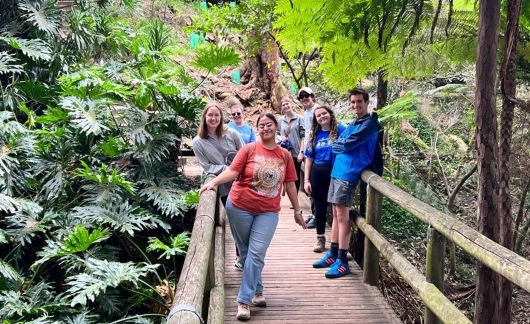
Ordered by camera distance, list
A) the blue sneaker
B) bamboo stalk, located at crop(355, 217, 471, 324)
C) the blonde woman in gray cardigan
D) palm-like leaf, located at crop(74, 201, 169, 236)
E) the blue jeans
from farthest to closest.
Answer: palm-like leaf, located at crop(74, 201, 169, 236), the blonde woman in gray cardigan, the blue sneaker, the blue jeans, bamboo stalk, located at crop(355, 217, 471, 324)

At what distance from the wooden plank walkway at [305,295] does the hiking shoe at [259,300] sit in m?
0.04

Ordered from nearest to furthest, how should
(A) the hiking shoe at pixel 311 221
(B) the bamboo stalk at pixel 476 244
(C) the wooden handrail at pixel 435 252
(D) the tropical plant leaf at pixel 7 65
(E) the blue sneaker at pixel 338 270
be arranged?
(B) the bamboo stalk at pixel 476 244
(C) the wooden handrail at pixel 435 252
(E) the blue sneaker at pixel 338 270
(A) the hiking shoe at pixel 311 221
(D) the tropical plant leaf at pixel 7 65

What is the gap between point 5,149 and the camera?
685 cm

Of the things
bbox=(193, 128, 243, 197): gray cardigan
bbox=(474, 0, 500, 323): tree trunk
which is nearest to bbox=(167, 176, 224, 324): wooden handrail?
bbox=(193, 128, 243, 197): gray cardigan

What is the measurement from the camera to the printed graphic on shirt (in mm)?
3729

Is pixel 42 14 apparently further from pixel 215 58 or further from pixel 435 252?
pixel 435 252

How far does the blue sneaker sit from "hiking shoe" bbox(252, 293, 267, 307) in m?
0.86

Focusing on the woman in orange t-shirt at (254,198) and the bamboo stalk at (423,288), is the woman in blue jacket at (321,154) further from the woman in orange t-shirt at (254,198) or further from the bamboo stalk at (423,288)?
the woman in orange t-shirt at (254,198)

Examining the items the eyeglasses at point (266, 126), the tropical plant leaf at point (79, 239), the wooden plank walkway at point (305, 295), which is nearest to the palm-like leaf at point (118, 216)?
the tropical plant leaf at point (79, 239)

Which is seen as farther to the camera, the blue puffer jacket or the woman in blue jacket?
the woman in blue jacket

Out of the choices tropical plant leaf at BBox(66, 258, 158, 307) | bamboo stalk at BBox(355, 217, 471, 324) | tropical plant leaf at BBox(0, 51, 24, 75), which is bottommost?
tropical plant leaf at BBox(66, 258, 158, 307)

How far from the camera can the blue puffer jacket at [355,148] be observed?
4.36 meters

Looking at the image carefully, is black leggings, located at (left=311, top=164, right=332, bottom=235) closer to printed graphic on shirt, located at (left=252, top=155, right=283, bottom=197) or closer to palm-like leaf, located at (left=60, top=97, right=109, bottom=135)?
printed graphic on shirt, located at (left=252, top=155, right=283, bottom=197)

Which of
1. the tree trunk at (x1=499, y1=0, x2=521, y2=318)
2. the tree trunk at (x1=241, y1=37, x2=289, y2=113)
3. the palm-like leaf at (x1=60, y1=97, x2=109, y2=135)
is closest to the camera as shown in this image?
the tree trunk at (x1=499, y1=0, x2=521, y2=318)
